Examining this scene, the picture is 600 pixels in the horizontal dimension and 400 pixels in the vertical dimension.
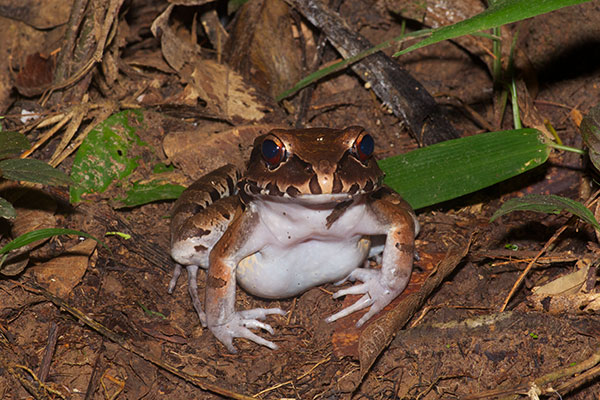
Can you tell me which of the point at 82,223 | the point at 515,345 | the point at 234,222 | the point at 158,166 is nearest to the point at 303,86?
the point at 158,166

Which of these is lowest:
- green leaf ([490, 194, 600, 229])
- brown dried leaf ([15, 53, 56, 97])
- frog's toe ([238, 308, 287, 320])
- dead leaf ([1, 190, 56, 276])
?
frog's toe ([238, 308, 287, 320])

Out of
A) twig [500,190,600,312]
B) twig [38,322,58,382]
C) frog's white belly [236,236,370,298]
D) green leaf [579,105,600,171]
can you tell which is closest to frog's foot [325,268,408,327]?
frog's white belly [236,236,370,298]

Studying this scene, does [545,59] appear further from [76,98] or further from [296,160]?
[76,98]

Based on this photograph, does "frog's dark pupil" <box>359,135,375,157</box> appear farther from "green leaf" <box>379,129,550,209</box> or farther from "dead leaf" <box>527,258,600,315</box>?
"dead leaf" <box>527,258,600,315</box>

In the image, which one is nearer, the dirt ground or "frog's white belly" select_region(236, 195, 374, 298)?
the dirt ground

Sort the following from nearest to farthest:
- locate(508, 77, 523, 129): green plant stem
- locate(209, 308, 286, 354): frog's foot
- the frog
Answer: the frog → locate(209, 308, 286, 354): frog's foot → locate(508, 77, 523, 129): green plant stem

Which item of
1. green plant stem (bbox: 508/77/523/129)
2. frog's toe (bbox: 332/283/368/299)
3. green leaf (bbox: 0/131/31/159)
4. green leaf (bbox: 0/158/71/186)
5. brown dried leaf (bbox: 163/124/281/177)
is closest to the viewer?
green leaf (bbox: 0/158/71/186)

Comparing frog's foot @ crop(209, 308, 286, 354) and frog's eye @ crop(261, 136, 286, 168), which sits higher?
frog's eye @ crop(261, 136, 286, 168)
